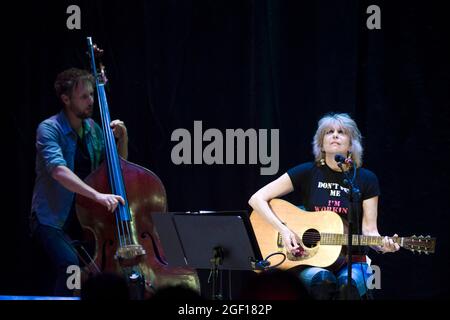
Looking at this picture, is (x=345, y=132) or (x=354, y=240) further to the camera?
(x=345, y=132)

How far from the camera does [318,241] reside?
5043 millimetres

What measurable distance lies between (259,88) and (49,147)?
5.59 ft

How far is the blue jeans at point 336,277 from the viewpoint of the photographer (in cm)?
483

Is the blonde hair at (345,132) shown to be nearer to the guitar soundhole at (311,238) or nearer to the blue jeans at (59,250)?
the guitar soundhole at (311,238)

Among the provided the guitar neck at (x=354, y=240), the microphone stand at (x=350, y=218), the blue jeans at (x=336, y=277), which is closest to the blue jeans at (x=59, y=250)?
the blue jeans at (x=336, y=277)

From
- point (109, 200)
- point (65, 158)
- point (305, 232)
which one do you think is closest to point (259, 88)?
point (305, 232)

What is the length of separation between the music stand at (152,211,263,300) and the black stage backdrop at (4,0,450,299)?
1.48 m

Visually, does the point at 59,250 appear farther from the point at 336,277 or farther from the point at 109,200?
the point at 336,277

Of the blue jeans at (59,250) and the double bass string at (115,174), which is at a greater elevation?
the double bass string at (115,174)

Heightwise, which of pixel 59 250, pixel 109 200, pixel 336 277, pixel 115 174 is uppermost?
pixel 115 174

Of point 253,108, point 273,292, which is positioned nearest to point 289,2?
point 253,108

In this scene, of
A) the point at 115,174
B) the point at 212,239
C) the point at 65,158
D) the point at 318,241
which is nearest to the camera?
the point at 212,239

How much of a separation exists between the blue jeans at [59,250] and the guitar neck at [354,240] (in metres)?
1.69
